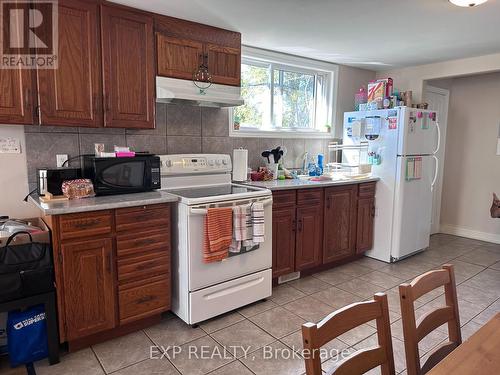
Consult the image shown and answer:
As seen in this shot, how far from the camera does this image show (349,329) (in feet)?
3.25

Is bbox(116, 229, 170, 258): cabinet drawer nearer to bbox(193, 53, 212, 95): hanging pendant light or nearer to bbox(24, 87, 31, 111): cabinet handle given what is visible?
bbox(24, 87, 31, 111): cabinet handle

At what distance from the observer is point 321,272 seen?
345cm

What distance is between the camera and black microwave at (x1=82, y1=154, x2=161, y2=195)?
2.31m

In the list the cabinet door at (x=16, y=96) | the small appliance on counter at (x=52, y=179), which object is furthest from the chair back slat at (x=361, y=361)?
the cabinet door at (x=16, y=96)

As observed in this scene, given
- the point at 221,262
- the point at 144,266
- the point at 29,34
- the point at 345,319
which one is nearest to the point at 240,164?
the point at 221,262

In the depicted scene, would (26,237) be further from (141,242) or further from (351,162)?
(351,162)

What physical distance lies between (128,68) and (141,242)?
1207mm

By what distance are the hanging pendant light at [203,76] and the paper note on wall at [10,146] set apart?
130cm

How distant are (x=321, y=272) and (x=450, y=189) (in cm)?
268

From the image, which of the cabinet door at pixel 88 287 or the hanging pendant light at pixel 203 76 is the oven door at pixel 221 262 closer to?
the cabinet door at pixel 88 287

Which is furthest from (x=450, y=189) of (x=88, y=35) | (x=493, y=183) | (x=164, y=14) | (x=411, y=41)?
(x=88, y=35)

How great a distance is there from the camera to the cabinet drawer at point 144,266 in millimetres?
2199

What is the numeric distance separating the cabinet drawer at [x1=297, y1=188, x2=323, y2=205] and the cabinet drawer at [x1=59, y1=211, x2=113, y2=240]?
1.62 m

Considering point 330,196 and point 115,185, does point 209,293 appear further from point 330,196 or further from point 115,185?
point 330,196
